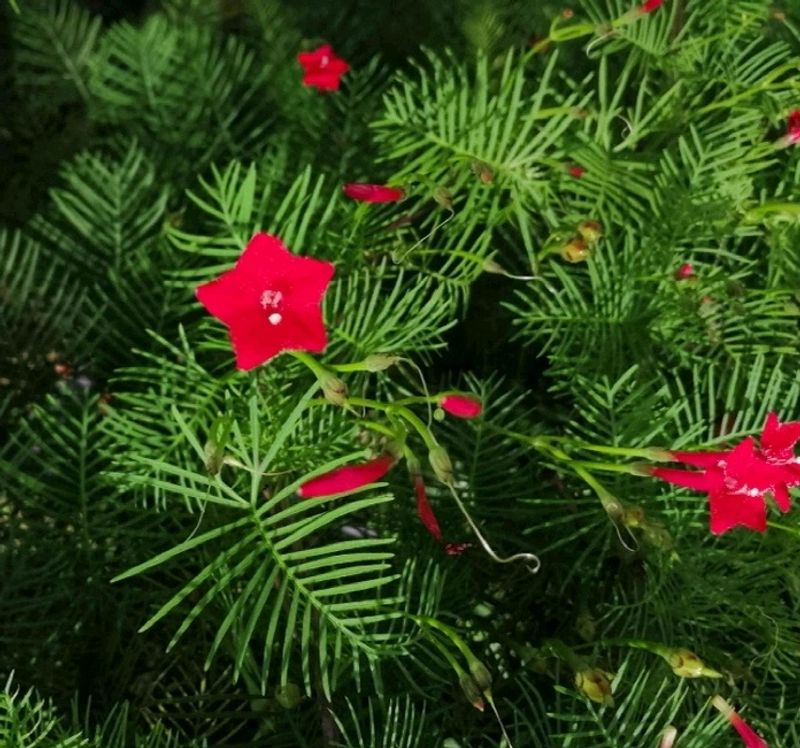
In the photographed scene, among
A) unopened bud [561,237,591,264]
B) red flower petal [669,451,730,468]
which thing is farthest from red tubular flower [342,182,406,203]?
red flower petal [669,451,730,468]

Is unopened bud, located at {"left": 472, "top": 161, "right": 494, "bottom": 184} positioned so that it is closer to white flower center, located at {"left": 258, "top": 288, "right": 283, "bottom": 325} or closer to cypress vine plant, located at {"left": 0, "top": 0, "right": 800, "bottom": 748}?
cypress vine plant, located at {"left": 0, "top": 0, "right": 800, "bottom": 748}

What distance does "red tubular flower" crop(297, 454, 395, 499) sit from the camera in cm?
45

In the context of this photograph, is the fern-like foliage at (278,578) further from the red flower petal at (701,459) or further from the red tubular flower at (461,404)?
the red flower petal at (701,459)

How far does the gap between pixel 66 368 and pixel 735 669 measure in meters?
0.53

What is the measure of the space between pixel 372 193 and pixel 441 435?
20 centimetres

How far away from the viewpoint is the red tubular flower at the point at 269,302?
1.47ft

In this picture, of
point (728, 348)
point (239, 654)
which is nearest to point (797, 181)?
point (728, 348)

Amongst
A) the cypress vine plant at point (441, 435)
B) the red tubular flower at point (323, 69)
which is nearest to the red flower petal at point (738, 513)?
the cypress vine plant at point (441, 435)

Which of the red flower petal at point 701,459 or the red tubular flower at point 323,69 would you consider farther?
the red tubular flower at point 323,69

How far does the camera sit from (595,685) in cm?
45

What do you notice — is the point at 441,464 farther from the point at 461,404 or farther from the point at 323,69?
the point at 323,69

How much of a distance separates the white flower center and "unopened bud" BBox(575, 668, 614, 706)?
0.24m

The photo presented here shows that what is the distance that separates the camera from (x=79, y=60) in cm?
92

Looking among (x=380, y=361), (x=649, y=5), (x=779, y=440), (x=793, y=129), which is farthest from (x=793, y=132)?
(x=380, y=361)
